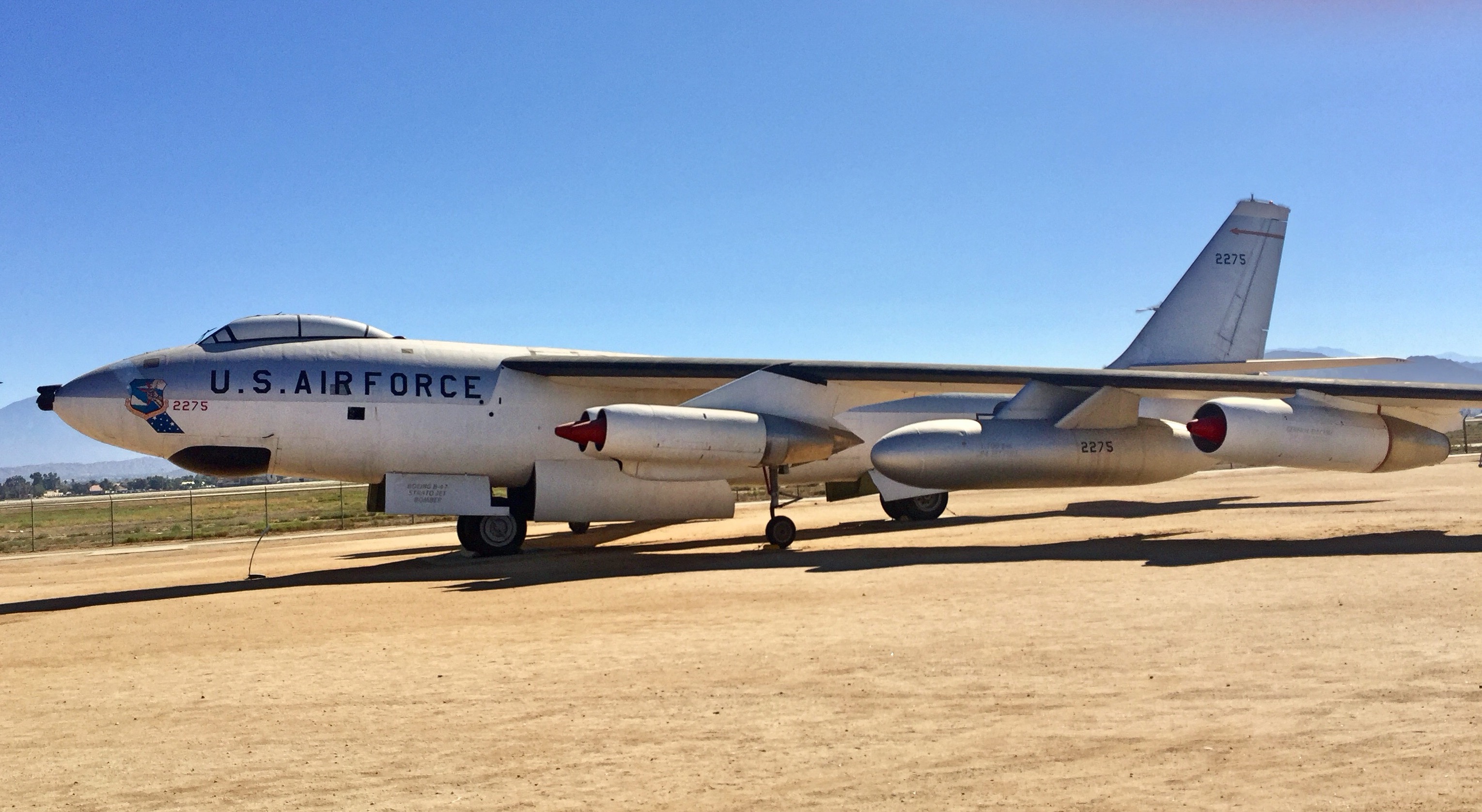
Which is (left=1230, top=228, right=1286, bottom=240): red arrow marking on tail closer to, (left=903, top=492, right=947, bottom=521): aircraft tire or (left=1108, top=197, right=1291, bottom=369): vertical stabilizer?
(left=1108, top=197, right=1291, bottom=369): vertical stabilizer

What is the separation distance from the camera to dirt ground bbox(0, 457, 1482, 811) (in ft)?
17.3

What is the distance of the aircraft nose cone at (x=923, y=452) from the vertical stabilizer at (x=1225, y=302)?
8.61 m

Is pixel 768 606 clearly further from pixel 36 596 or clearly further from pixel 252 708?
pixel 36 596

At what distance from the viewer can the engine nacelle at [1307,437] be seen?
663 inches

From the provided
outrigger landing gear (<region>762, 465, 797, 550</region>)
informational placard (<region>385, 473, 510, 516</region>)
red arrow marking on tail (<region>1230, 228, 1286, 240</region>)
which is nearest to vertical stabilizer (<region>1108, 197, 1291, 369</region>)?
red arrow marking on tail (<region>1230, 228, 1286, 240</region>)

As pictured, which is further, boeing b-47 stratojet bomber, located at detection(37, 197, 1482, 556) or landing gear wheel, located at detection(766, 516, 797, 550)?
landing gear wheel, located at detection(766, 516, 797, 550)

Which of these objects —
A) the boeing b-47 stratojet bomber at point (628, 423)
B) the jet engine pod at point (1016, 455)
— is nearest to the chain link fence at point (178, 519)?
the boeing b-47 stratojet bomber at point (628, 423)

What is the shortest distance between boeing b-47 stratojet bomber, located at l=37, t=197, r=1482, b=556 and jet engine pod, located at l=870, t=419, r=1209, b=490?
1.3 inches

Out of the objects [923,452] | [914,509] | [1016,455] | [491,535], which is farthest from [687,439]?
[914,509]

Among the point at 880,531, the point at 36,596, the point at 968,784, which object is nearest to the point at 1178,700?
the point at 968,784

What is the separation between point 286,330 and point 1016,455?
1170 cm

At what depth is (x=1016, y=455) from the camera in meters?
16.9

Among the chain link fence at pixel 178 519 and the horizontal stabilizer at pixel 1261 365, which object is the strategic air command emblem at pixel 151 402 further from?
Answer: the horizontal stabilizer at pixel 1261 365

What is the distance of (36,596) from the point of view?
15.6 meters
